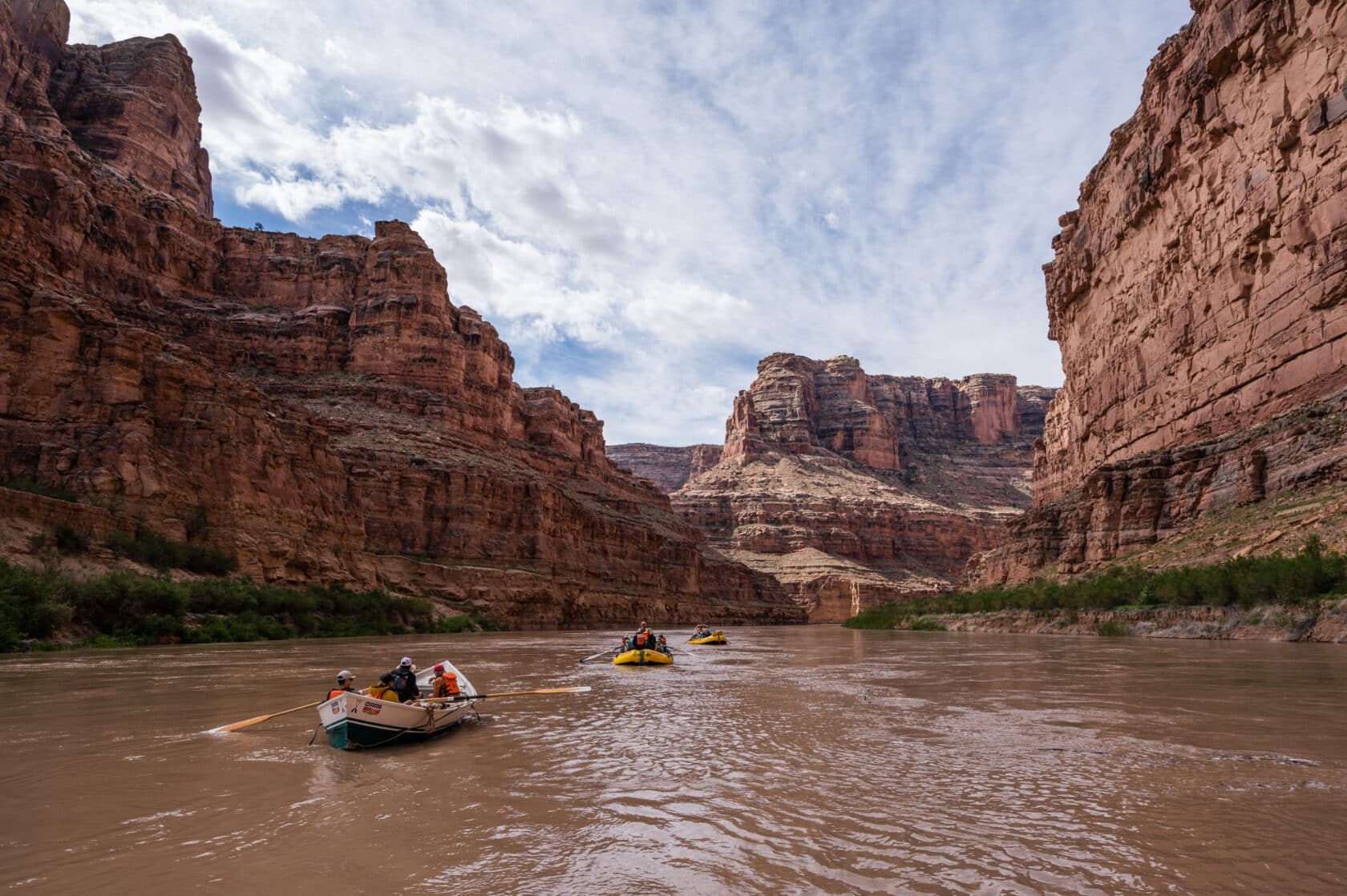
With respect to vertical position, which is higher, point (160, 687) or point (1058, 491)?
point (1058, 491)

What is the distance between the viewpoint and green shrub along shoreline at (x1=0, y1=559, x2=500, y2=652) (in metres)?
23.5

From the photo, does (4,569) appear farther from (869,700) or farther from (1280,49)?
(1280,49)

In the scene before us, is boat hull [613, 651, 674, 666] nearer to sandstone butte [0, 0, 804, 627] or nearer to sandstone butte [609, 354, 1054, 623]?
sandstone butte [0, 0, 804, 627]

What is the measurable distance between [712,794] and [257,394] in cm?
4605

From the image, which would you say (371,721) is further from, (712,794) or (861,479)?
(861,479)

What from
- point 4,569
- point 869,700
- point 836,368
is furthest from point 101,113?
point 836,368

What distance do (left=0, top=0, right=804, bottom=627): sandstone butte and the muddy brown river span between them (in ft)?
76.9

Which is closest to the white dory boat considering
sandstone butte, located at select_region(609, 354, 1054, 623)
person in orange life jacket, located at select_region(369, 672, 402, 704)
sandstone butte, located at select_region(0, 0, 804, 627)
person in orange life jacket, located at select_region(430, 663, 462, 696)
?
person in orange life jacket, located at select_region(369, 672, 402, 704)

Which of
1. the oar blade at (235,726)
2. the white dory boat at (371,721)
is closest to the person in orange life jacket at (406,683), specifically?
the white dory boat at (371,721)

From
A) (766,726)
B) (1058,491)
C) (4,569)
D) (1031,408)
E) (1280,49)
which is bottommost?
(766,726)

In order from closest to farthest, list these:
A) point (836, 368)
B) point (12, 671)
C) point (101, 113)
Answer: point (12, 671), point (101, 113), point (836, 368)

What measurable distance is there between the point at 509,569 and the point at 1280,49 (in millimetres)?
57861

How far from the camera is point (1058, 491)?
69.0 metres

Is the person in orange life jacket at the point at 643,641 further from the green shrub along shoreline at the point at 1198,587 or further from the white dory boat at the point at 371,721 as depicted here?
the green shrub along shoreline at the point at 1198,587
